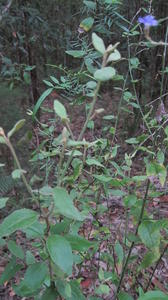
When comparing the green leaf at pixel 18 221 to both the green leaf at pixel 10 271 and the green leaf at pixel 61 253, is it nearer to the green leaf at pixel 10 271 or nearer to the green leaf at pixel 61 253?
the green leaf at pixel 61 253

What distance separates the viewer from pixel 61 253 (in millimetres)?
709

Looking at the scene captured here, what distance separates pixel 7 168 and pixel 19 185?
26 cm

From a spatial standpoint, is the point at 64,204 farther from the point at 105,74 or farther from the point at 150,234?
the point at 150,234

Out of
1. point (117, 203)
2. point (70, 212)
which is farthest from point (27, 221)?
point (117, 203)

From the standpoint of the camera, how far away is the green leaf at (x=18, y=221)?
0.71 m

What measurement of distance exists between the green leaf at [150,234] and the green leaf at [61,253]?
36 centimetres

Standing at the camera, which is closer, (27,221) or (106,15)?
(27,221)

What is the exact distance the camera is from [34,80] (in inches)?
169

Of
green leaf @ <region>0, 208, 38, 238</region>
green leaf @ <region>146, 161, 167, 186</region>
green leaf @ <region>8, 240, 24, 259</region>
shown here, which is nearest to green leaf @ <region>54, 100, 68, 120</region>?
green leaf @ <region>0, 208, 38, 238</region>

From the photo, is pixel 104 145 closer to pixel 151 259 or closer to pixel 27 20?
pixel 151 259

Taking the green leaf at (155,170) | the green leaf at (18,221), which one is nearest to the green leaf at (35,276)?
the green leaf at (18,221)

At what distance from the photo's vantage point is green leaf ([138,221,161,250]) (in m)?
1.00

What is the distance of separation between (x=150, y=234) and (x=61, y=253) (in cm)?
39

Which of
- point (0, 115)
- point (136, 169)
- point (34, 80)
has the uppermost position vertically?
point (34, 80)
